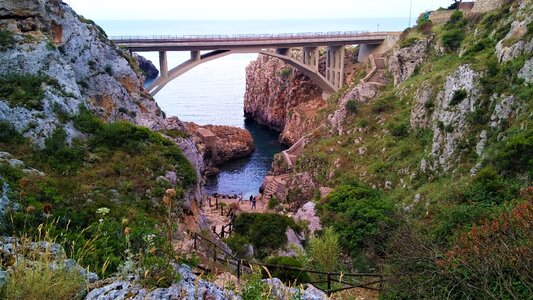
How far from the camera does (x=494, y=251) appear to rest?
338 inches

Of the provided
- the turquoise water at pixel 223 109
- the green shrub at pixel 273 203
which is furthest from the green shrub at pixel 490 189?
the turquoise water at pixel 223 109

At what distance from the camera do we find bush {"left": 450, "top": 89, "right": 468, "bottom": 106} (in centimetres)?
2633

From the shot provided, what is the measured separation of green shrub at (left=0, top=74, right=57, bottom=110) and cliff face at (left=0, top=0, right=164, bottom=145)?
0.03 metres

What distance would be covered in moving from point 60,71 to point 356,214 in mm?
14148

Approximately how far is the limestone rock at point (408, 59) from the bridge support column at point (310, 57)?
10.5m

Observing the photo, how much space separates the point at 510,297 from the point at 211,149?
4167cm

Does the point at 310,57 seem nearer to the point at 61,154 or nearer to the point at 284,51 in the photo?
the point at 284,51

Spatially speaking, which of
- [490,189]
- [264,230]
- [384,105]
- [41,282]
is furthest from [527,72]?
[41,282]

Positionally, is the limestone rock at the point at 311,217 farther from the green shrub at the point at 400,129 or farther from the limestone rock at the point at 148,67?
the limestone rock at the point at 148,67

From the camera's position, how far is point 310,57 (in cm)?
5291

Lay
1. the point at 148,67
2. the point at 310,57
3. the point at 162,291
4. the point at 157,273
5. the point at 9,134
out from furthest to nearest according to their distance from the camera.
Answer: the point at 148,67, the point at 310,57, the point at 9,134, the point at 157,273, the point at 162,291

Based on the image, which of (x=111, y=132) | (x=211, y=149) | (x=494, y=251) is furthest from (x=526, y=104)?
(x=211, y=149)

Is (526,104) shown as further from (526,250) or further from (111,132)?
(111,132)

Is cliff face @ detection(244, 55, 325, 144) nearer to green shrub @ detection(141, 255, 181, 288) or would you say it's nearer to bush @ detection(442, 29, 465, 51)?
bush @ detection(442, 29, 465, 51)
